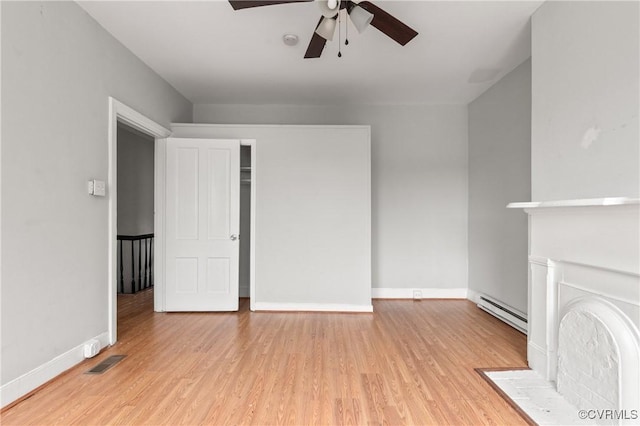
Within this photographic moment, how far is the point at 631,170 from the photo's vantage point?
168 centimetres

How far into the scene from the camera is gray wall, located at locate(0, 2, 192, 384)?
6.24 ft

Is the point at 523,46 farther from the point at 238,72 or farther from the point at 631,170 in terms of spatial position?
the point at 238,72

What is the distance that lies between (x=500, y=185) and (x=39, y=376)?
448cm

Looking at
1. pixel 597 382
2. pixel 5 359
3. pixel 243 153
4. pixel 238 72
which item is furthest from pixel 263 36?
pixel 597 382

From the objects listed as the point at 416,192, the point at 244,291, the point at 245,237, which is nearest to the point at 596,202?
the point at 416,192

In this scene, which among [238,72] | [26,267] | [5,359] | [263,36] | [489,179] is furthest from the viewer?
[489,179]

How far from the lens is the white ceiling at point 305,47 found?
245 centimetres

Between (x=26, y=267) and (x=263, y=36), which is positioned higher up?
(x=263, y=36)

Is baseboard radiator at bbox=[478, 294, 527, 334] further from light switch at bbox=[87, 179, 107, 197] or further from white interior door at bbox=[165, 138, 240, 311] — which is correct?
light switch at bbox=[87, 179, 107, 197]

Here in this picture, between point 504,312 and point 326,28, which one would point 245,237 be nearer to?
point 326,28

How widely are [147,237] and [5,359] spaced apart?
3.56m

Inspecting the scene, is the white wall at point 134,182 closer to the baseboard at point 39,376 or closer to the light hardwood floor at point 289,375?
the light hardwood floor at point 289,375

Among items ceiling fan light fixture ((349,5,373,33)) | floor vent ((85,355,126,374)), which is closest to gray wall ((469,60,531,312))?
ceiling fan light fixture ((349,5,373,33))

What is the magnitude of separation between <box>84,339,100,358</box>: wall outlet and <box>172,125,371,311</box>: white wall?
1.68 m
